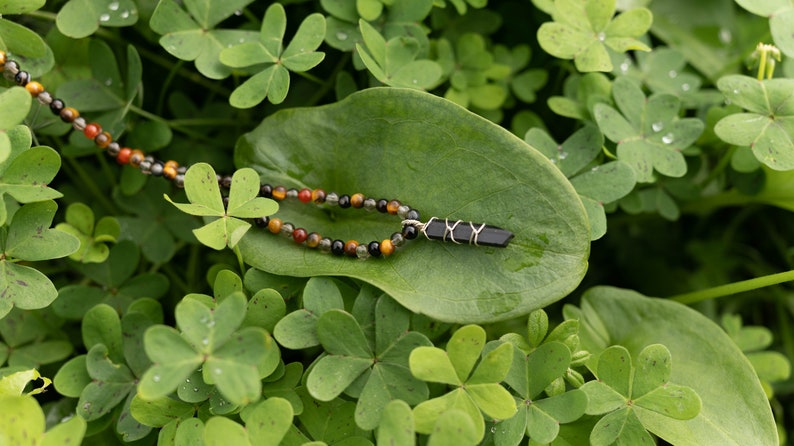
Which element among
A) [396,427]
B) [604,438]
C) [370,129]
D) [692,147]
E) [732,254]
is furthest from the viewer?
[732,254]

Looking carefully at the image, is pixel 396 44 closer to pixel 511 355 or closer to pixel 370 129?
pixel 370 129

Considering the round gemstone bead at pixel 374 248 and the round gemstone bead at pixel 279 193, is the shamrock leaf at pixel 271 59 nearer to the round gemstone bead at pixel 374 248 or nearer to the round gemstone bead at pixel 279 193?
the round gemstone bead at pixel 279 193

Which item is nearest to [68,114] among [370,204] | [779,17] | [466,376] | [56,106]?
[56,106]

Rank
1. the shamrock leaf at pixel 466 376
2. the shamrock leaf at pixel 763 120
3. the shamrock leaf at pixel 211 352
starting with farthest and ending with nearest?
the shamrock leaf at pixel 763 120 → the shamrock leaf at pixel 466 376 → the shamrock leaf at pixel 211 352

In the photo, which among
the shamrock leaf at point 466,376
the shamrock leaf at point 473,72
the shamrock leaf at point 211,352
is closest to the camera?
the shamrock leaf at point 211,352

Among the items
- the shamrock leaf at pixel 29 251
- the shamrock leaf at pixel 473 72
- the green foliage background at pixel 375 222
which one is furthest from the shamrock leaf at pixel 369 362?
the shamrock leaf at pixel 473 72

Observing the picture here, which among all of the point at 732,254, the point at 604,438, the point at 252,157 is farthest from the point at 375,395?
the point at 732,254

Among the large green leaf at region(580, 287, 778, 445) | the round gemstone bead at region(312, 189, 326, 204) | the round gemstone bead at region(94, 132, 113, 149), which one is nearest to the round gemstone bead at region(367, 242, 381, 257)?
the round gemstone bead at region(312, 189, 326, 204)
